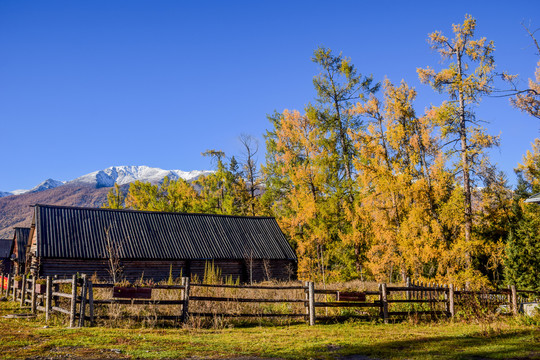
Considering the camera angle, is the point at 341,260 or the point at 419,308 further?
the point at 341,260

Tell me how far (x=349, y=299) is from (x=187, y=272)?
57.3 ft

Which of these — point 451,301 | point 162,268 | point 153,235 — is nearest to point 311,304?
point 451,301

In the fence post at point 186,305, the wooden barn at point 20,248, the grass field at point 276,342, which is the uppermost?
the wooden barn at point 20,248

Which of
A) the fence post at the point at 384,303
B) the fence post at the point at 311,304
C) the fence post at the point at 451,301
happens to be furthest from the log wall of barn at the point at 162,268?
the fence post at the point at 451,301

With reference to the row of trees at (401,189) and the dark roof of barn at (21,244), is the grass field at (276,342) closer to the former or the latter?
the row of trees at (401,189)

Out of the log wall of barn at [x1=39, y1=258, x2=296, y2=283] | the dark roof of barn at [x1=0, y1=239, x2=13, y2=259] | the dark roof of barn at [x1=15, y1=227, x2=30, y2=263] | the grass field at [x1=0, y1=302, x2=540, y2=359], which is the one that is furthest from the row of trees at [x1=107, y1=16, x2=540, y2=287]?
the dark roof of barn at [x1=0, y1=239, x2=13, y2=259]

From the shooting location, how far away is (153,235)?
100ft

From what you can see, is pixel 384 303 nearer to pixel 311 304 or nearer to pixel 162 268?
pixel 311 304

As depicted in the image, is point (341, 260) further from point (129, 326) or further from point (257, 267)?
point (129, 326)

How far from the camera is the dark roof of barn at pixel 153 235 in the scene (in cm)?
2756

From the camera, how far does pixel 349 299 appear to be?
1516 centimetres

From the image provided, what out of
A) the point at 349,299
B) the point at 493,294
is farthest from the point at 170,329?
the point at 493,294

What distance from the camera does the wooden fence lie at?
43.5 feet

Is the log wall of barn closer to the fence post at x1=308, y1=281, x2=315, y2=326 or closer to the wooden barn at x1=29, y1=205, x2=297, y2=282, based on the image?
the wooden barn at x1=29, y1=205, x2=297, y2=282
